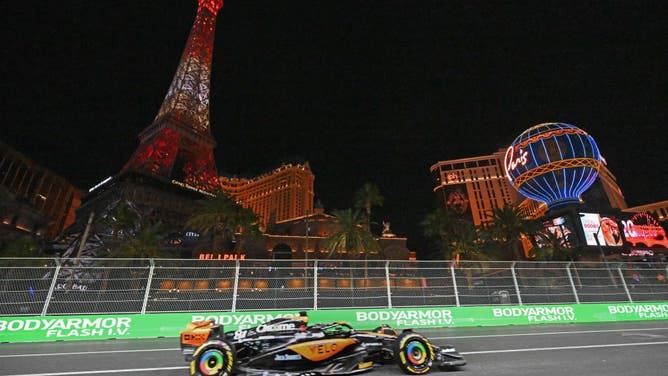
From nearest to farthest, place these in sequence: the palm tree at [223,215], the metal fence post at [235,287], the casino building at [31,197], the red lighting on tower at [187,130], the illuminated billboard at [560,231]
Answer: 1. the metal fence post at [235,287]
2. the palm tree at [223,215]
3. the illuminated billboard at [560,231]
4. the casino building at [31,197]
5. the red lighting on tower at [187,130]

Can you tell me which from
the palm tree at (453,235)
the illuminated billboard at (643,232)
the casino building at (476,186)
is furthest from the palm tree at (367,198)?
the casino building at (476,186)

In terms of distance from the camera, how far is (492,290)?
13.6 meters

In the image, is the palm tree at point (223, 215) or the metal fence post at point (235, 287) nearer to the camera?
the metal fence post at point (235, 287)

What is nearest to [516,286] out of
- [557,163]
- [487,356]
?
[487,356]

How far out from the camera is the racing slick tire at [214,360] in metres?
5.67

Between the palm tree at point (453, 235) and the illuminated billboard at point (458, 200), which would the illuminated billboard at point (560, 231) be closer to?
the palm tree at point (453, 235)

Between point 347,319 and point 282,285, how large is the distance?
107 inches

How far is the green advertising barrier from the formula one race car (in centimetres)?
408

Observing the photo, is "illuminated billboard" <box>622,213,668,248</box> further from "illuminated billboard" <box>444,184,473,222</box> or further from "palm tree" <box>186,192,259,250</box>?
"illuminated billboard" <box>444,184,473,222</box>

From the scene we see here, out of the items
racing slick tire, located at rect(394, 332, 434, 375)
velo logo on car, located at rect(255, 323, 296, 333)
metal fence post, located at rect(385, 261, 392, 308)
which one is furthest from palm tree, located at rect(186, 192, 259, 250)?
racing slick tire, located at rect(394, 332, 434, 375)

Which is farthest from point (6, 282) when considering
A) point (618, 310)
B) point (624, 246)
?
point (624, 246)

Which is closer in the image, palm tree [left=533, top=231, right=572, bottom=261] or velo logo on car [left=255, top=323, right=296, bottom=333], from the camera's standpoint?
velo logo on car [left=255, top=323, right=296, bottom=333]

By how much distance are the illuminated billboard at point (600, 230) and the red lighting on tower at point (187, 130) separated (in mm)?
72567

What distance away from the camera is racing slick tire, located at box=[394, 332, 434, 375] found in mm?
5875
